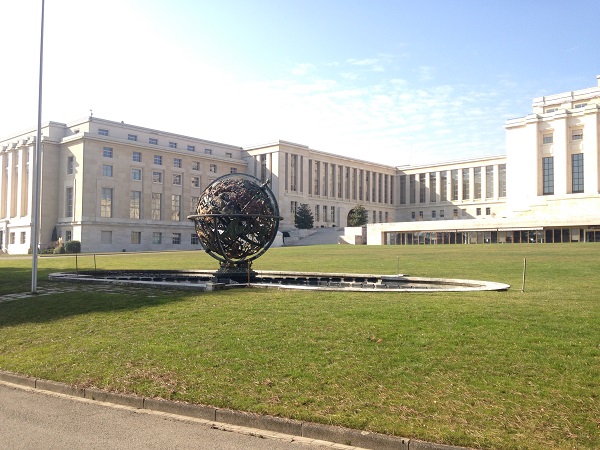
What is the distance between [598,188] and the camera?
274 ft

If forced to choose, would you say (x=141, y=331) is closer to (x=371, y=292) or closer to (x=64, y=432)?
(x=64, y=432)

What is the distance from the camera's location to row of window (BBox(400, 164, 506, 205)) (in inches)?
5002

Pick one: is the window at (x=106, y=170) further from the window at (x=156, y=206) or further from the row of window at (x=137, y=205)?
the window at (x=156, y=206)

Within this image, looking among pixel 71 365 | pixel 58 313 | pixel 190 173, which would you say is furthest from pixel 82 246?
pixel 71 365

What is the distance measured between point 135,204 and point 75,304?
80254mm

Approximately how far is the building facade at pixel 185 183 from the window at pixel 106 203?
167mm

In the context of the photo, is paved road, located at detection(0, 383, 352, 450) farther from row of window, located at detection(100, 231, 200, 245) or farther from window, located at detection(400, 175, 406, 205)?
window, located at detection(400, 175, 406, 205)

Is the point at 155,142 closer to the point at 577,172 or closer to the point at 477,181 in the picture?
the point at 577,172

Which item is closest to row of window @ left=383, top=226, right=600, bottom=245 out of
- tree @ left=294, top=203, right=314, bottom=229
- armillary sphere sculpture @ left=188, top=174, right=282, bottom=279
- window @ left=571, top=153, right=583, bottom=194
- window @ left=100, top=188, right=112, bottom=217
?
window @ left=571, top=153, right=583, bottom=194

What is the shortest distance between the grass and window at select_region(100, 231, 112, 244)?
74225mm

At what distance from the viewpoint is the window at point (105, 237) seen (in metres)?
87.9

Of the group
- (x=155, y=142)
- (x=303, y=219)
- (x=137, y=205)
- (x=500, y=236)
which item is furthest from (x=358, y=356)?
(x=303, y=219)

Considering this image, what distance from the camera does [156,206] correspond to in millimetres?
97688

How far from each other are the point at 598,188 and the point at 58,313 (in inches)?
3404
